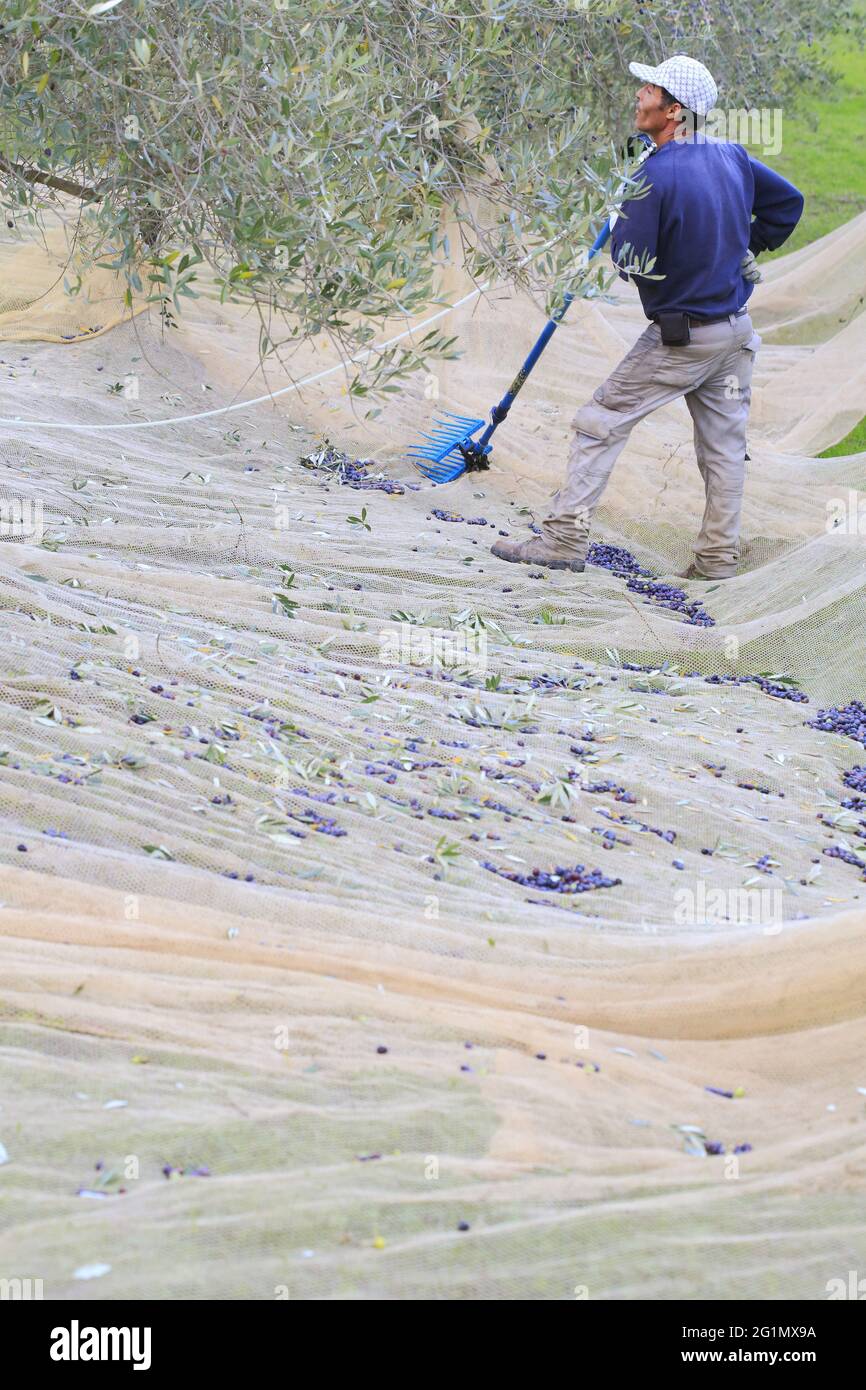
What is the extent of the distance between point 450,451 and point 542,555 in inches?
54.4

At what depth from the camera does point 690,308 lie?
226 inches

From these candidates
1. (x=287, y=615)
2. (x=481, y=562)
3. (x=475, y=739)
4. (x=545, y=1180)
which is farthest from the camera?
(x=481, y=562)

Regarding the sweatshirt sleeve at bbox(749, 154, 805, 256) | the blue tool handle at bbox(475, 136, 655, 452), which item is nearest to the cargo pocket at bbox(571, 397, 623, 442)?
the blue tool handle at bbox(475, 136, 655, 452)

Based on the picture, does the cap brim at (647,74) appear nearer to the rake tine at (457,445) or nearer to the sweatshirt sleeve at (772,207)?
the sweatshirt sleeve at (772,207)

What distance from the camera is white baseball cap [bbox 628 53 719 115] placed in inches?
212

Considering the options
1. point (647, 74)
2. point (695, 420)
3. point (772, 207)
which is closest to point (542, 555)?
point (695, 420)

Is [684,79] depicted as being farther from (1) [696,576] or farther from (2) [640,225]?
(1) [696,576]

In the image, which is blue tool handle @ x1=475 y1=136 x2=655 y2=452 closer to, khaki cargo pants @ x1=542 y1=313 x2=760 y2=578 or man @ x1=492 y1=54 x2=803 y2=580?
man @ x1=492 y1=54 x2=803 y2=580

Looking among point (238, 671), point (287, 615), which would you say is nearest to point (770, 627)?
point (287, 615)

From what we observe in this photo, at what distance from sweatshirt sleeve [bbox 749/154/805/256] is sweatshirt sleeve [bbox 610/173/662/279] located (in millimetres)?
654

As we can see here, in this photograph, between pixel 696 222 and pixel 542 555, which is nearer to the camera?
pixel 696 222

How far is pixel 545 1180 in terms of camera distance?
2219 mm

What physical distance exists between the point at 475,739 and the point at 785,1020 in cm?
163
